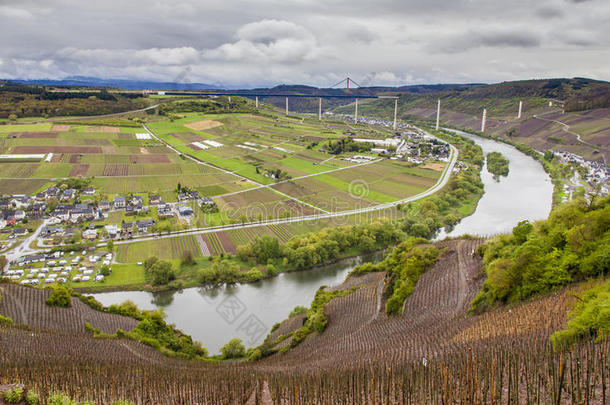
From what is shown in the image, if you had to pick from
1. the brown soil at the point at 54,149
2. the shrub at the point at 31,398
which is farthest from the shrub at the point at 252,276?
the brown soil at the point at 54,149

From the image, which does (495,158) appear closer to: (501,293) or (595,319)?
(501,293)

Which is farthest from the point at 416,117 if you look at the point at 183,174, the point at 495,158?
the point at 183,174

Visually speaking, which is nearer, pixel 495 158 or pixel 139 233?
pixel 139 233

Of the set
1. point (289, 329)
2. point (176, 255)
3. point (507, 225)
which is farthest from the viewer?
point (507, 225)

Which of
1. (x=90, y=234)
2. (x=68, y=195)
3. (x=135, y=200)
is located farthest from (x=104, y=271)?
(x=68, y=195)

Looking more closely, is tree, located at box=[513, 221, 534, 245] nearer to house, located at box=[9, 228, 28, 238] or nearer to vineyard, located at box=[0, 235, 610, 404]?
vineyard, located at box=[0, 235, 610, 404]

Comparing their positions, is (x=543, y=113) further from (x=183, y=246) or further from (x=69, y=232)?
(x=69, y=232)

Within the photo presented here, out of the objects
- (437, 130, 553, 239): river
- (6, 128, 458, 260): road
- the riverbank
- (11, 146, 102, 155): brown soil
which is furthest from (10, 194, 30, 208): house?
the riverbank
